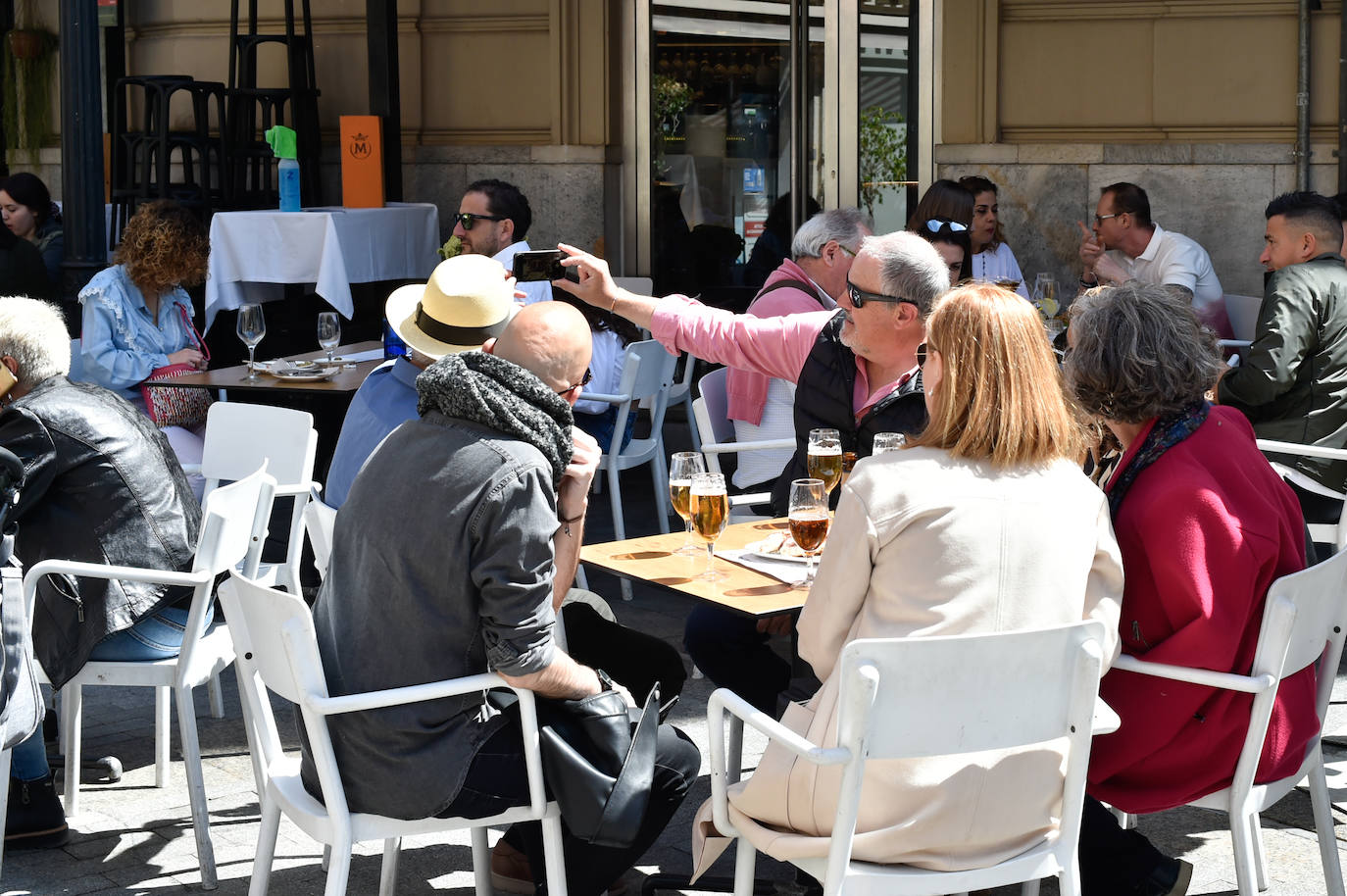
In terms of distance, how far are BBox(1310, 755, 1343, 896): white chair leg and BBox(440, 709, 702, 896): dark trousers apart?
46.9 inches

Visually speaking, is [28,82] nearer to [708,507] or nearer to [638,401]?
[638,401]

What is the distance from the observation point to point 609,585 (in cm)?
591

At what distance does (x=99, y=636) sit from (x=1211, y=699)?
7.69ft

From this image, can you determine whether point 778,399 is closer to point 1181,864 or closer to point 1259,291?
point 1181,864

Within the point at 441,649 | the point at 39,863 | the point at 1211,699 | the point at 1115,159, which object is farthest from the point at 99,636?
the point at 1115,159

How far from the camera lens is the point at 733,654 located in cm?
376

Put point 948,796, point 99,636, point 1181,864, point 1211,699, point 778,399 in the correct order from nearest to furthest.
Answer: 1. point 948,796
2. point 1211,699
3. point 1181,864
4. point 99,636
5. point 778,399

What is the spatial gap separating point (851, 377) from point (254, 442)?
1671 mm

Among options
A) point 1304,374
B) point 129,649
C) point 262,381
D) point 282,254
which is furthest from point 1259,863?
point 282,254

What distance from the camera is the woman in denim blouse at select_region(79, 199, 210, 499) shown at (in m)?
5.57

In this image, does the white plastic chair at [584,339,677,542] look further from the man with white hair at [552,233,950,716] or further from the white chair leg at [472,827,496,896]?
the white chair leg at [472,827,496,896]

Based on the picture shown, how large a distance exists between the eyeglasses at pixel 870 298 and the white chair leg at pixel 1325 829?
135 centimetres

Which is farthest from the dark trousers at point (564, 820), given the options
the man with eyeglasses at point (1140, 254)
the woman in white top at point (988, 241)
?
the woman in white top at point (988, 241)

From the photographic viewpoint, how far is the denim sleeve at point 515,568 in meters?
2.53
